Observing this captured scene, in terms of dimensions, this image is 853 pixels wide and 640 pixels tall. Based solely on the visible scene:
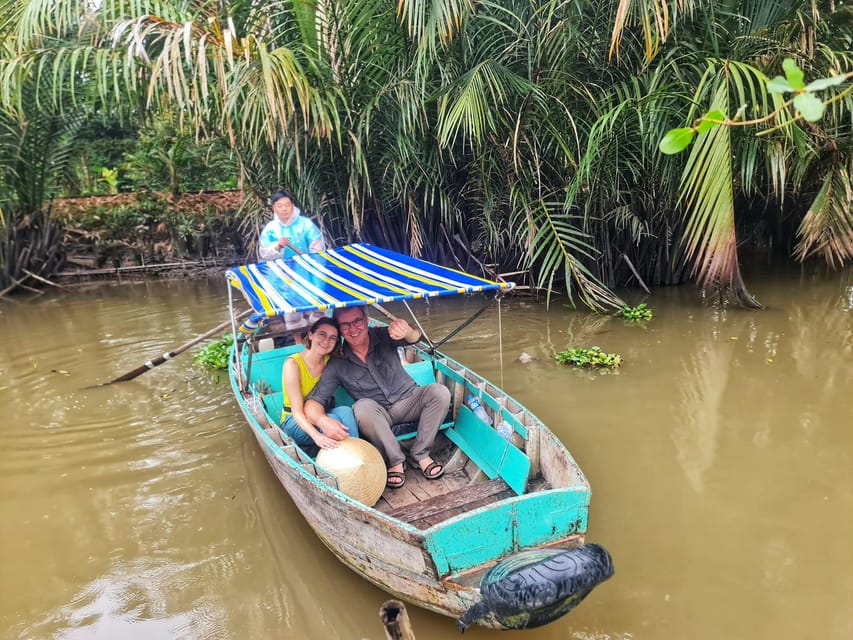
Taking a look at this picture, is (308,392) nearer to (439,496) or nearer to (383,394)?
(383,394)

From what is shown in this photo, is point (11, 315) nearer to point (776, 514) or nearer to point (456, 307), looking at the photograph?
point (456, 307)

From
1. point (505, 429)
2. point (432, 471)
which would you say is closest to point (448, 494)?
point (432, 471)

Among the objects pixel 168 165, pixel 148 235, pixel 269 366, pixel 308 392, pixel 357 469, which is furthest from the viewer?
pixel 168 165

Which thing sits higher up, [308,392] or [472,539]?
[308,392]

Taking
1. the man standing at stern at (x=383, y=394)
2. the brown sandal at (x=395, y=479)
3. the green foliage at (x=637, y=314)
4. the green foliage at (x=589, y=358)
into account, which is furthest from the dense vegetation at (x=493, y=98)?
the brown sandal at (x=395, y=479)

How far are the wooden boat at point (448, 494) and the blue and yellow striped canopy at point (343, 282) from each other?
0.04 feet

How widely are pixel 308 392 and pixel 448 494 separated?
3.43ft

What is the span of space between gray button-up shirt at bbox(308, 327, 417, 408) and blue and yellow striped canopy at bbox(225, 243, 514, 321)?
0.40 meters

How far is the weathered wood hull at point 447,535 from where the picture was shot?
2322mm

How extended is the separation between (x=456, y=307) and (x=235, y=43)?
410 centimetres

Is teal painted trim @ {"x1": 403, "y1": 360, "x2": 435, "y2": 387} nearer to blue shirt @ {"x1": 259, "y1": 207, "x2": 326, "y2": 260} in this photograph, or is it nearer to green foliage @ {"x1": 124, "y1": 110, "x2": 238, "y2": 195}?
blue shirt @ {"x1": 259, "y1": 207, "x2": 326, "y2": 260}

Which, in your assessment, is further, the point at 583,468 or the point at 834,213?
the point at 834,213

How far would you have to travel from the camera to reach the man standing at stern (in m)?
3.37

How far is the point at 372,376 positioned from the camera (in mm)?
3592
